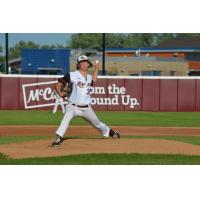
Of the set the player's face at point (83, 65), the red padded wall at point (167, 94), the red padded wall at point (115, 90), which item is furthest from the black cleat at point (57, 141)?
the red padded wall at point (167, 94)

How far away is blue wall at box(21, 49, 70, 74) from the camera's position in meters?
66.8

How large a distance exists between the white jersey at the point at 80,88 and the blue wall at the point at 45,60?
176 ft

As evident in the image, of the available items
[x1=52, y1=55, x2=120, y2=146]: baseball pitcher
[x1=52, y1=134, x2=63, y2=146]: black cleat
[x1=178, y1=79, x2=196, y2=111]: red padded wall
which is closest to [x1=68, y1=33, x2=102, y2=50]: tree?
[x1=178, y1=79, x2=196, y2=111]: red padded wall

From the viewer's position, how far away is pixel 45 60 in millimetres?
67062

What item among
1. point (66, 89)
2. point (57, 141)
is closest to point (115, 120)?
point (66, 89)

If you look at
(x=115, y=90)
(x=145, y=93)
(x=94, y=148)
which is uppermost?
(x=115, y=90)

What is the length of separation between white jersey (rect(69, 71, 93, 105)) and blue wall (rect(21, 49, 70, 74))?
53694mm

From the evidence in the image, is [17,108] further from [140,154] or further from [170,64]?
[170,64]

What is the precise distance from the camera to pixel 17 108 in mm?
34344

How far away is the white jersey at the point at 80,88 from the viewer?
507 inches

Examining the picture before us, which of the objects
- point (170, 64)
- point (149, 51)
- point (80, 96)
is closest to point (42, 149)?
point (80, 96)

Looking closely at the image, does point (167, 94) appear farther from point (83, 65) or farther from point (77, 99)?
point (83, 65)

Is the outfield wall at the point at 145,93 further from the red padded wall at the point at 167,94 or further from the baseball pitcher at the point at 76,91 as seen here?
the baseball pitcher at the point at 76,91

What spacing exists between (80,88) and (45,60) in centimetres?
5459
